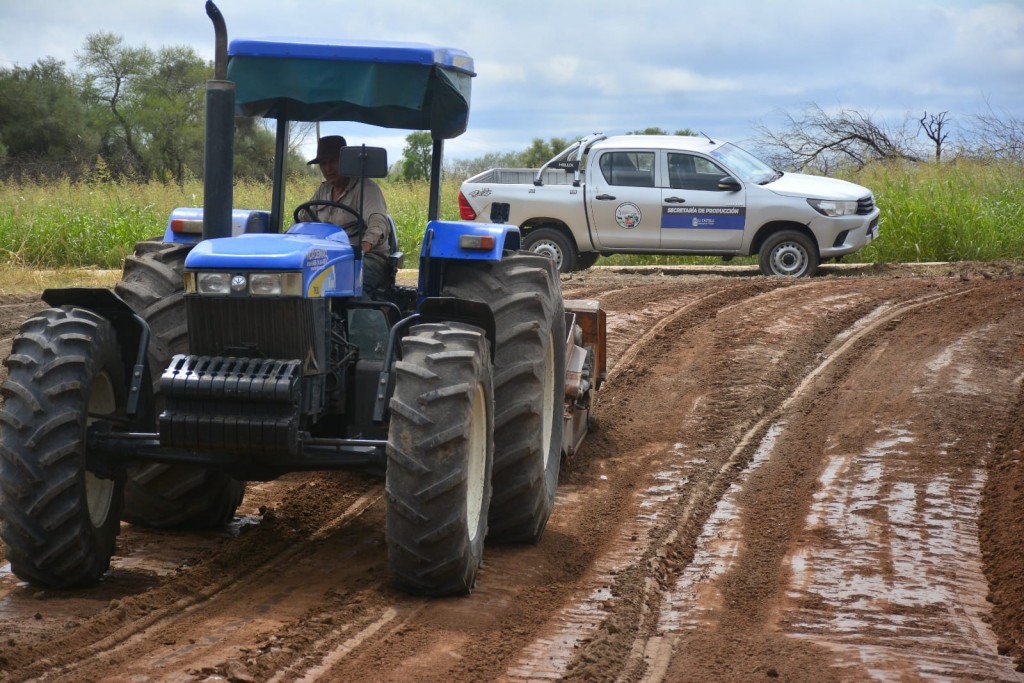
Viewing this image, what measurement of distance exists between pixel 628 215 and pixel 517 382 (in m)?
10.8

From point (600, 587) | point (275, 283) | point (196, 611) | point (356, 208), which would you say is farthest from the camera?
point (356, 208)

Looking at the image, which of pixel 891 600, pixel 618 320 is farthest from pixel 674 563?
pixel 618 320

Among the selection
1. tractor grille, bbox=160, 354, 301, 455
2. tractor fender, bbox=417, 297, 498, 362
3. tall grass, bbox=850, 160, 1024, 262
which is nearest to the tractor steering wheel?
tractor fender, bbox=417, 297, 498, 362

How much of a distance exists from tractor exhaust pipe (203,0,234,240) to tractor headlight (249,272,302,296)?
59 centimetres

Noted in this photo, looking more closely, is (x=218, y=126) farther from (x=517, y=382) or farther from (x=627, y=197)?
(x=627, y=197)

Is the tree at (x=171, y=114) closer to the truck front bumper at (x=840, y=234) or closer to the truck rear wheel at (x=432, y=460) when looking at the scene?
the truck front bumper at (x=840, y=234)

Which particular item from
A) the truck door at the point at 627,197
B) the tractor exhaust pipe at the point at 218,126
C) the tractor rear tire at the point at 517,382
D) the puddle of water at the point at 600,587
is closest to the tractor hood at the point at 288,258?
the tractor exhaust pipe at the point at 218,126

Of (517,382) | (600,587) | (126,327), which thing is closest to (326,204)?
(126,327)

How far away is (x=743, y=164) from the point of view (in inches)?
647

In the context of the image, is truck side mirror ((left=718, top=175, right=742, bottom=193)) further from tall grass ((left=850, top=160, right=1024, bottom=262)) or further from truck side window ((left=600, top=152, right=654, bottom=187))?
tall grass ((left=850, top=160, right=1024, bottom=262))

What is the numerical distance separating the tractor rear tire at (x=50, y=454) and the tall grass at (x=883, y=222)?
12021 mm

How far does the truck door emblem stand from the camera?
645 inches

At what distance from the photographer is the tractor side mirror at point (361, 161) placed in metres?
5.59

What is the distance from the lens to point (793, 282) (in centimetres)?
1426
